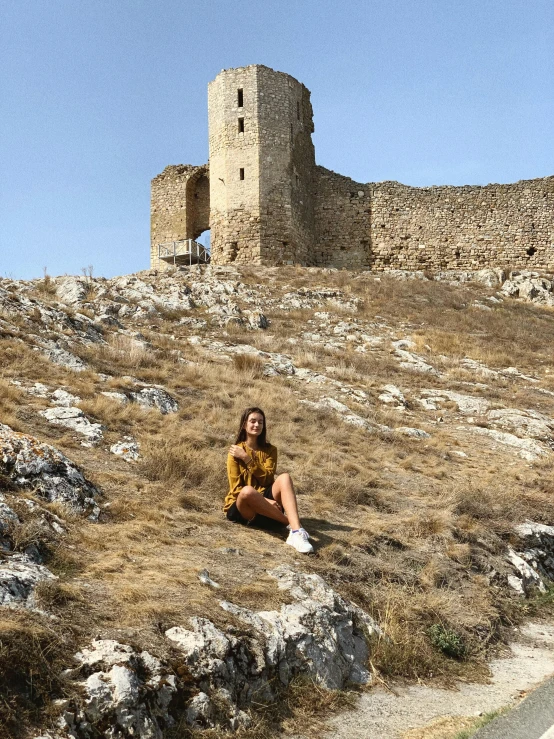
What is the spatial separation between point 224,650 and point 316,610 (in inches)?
34.0

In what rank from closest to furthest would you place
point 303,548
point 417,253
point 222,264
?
point 303,548, point 222,264, point 417,253

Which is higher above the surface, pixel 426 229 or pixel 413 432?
pixel 426 229

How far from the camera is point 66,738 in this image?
9.39 ft

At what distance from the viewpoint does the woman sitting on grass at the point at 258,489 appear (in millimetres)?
5555

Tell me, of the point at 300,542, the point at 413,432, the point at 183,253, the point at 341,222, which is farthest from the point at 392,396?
the point at 341,222

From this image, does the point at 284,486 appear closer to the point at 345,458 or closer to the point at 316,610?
the point at 316,610

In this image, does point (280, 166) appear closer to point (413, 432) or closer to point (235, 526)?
point (413, 432)

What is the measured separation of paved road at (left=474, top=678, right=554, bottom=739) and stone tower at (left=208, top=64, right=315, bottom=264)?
19.5m

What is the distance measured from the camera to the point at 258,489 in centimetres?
594

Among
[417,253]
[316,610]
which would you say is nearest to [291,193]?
[417,253]

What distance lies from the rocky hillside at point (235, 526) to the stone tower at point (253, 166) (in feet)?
29.0

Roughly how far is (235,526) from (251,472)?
1.63ft

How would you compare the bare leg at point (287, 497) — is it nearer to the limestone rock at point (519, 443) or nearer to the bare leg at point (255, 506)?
the bare leg at point (255, 506)

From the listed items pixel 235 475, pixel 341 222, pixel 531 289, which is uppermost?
pixel 341 222
